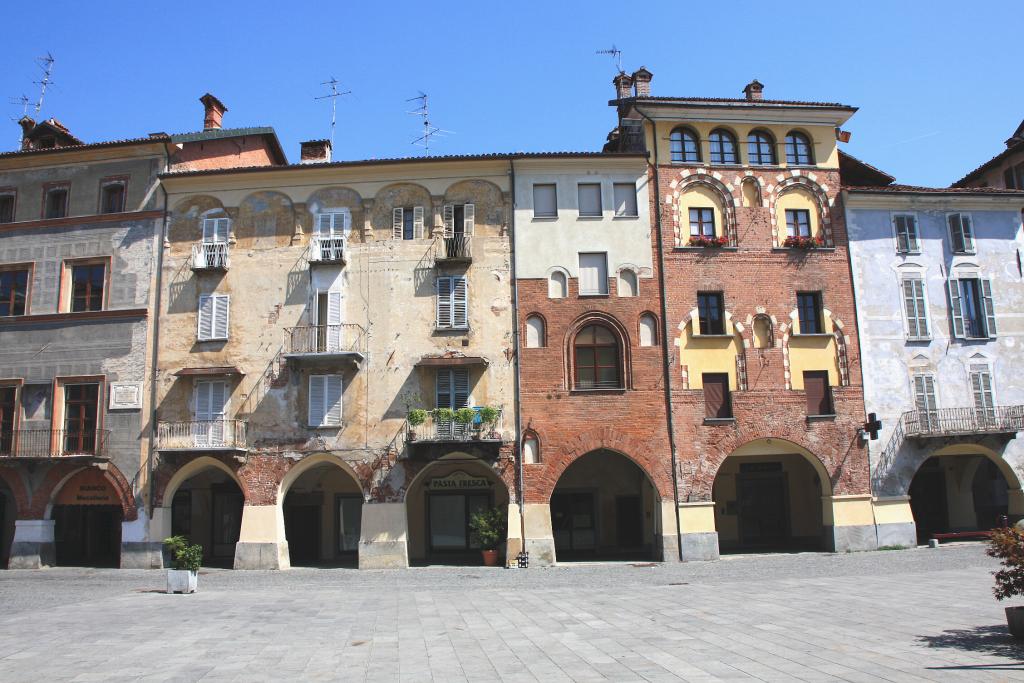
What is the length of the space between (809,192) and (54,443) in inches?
1200

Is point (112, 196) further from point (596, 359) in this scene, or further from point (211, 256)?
point (596, 359)

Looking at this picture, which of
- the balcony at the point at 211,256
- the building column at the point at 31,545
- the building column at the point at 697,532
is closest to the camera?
the building column at the point at 697,532

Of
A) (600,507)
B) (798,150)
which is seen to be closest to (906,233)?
(798,150)

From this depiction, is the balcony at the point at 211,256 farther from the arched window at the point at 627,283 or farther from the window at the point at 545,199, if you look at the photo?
the arched window at the point at 627,283

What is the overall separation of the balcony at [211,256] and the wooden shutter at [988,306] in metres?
29.5

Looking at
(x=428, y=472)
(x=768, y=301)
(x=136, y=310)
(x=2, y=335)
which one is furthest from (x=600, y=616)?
(x=2, y=335)

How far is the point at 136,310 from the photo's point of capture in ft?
93.8

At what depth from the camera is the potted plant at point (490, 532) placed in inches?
1048

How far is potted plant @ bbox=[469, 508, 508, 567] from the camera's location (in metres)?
26.6

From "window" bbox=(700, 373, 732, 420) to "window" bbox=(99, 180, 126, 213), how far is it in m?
23.8

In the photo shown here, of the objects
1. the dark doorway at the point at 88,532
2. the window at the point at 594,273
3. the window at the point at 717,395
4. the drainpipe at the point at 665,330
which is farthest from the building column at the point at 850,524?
the dark doorway at the point at 88,532

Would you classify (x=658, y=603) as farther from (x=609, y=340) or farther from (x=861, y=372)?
(x=861, y=372)

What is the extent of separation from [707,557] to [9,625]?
67.7 ft

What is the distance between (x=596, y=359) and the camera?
27844mm
